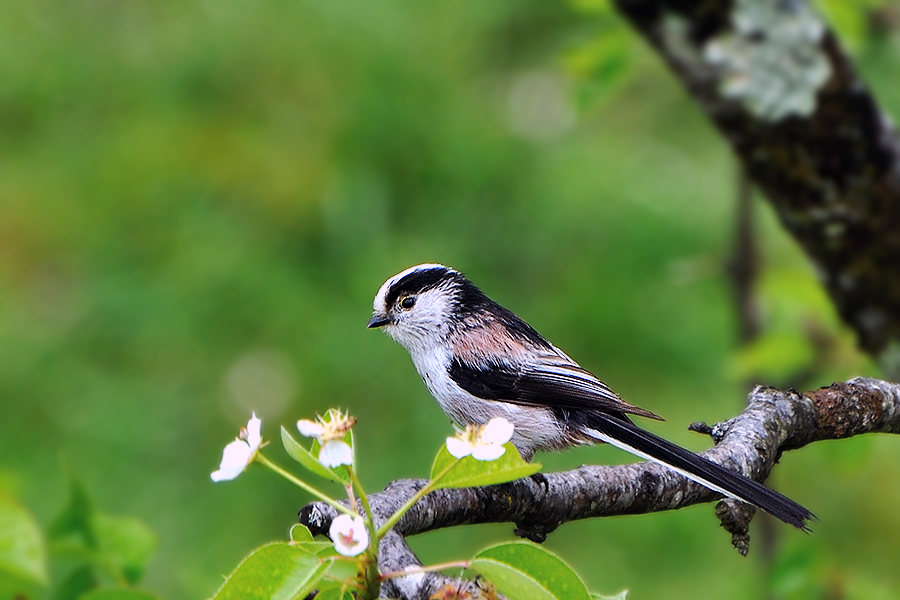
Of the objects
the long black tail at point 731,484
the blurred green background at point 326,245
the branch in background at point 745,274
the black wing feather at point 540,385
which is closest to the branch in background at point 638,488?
the long black tail at point 731,484

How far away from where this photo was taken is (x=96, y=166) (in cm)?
869

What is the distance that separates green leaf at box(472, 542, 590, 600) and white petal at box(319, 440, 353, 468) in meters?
0.29

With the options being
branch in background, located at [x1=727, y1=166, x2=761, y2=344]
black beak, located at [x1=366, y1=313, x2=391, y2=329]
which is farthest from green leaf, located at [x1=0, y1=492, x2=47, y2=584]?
branch in background, located at [x1=727, y1=166, x2=761, y2=344]

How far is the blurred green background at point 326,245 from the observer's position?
6.78 m

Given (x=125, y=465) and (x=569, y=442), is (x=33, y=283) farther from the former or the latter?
(x=569, y=442)

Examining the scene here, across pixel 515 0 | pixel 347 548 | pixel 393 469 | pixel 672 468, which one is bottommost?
pixel 347 548

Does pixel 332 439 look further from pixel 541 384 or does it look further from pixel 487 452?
pixel 541 384

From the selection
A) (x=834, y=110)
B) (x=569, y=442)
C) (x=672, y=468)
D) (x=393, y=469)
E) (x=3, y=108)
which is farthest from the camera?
(x=3, y=108)

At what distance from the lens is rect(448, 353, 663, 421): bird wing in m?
3.33

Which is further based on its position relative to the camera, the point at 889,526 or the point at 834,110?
the point at 889,526

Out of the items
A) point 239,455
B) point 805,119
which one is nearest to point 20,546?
point 239,455

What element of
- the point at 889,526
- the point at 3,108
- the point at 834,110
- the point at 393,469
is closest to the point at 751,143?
the point at 834,110

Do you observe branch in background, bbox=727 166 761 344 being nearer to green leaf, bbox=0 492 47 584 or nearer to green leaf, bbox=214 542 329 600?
green leaf, bbox=0 492 47 584

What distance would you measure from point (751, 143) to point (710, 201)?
14.7ft
